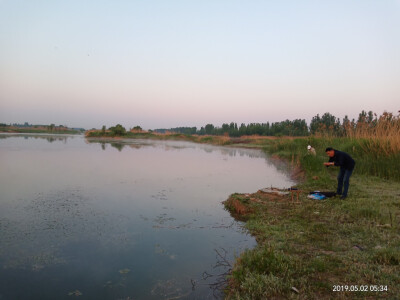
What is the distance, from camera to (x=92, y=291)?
11.7 feet

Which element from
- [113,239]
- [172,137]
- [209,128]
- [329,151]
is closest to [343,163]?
[329,151]

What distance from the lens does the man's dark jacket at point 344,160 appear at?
748cm

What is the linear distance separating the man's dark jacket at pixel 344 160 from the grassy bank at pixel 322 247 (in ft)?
2.91

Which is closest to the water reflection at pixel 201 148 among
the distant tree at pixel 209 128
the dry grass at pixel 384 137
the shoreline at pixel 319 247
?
the dry grass at pixel 384 137

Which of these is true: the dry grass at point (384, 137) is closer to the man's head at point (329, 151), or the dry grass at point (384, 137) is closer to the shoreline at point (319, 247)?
the shoreline at point (319, 247)

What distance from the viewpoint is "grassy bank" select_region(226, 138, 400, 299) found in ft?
10.8

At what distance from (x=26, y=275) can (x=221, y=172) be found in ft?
34.9

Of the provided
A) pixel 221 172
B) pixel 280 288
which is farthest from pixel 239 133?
pixel 280 288

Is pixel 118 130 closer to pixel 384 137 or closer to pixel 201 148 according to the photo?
pixel 201 148

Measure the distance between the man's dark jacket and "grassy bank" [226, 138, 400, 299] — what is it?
0.89 meters

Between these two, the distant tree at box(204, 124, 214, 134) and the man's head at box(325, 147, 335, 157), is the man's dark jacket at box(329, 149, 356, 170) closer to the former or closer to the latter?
the man's head at box(325, 147, 335, 157)

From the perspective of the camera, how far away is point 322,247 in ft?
15.1

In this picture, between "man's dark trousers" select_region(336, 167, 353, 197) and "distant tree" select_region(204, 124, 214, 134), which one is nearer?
"man's dark trousers" select_region(336, 167, 353, 197)

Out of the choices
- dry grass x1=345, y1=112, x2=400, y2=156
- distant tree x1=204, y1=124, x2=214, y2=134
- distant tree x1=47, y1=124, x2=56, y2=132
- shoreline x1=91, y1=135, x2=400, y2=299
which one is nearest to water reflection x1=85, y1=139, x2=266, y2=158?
dry grass x1=345, y1=112, x2=400, y2=156
